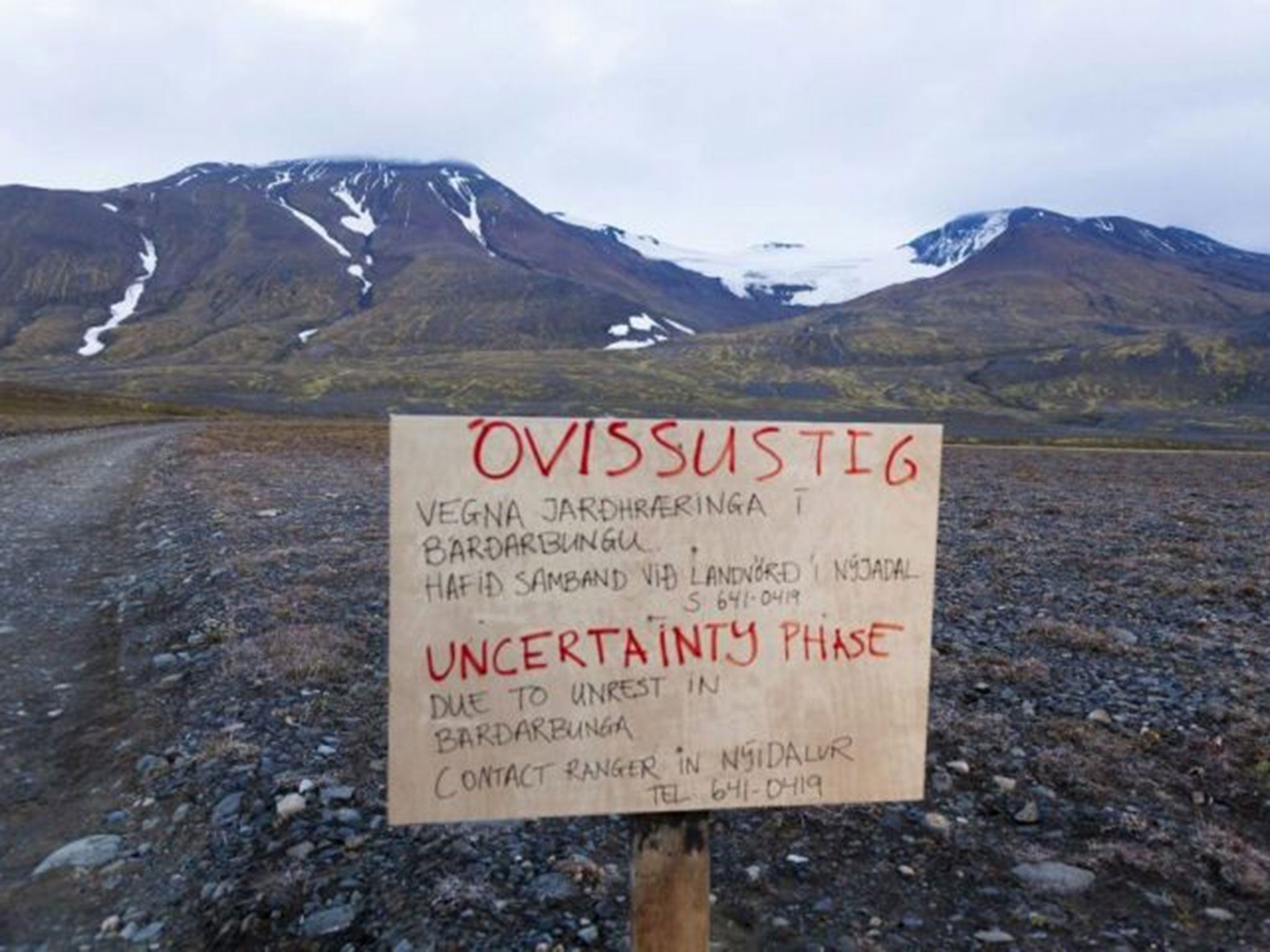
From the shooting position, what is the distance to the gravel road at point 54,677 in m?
6.47

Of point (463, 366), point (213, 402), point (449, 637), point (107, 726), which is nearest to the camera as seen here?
point (449, 637)

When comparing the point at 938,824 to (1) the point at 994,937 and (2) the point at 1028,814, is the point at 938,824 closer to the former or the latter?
(2) the point at 1028,814

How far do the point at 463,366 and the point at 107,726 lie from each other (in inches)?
7165

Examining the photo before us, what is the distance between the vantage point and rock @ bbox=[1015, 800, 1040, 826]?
646 cm

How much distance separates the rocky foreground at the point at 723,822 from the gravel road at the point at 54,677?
0.09 m

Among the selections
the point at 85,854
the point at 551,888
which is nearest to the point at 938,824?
the point at 551,888

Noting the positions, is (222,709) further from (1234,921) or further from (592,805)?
(1234,921)

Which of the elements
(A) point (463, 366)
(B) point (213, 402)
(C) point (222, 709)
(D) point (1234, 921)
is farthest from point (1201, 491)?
(A) point (463, 366)

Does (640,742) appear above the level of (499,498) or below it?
below

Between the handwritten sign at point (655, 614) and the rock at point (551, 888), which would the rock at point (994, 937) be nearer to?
the handwritten sign at point (655, 614)

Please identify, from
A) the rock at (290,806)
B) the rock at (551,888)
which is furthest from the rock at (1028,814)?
the rock at (290,806)

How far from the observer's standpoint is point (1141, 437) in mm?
104438

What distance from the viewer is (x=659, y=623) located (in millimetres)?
4055

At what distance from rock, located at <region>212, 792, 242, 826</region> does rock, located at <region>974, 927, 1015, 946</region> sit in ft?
15.7
